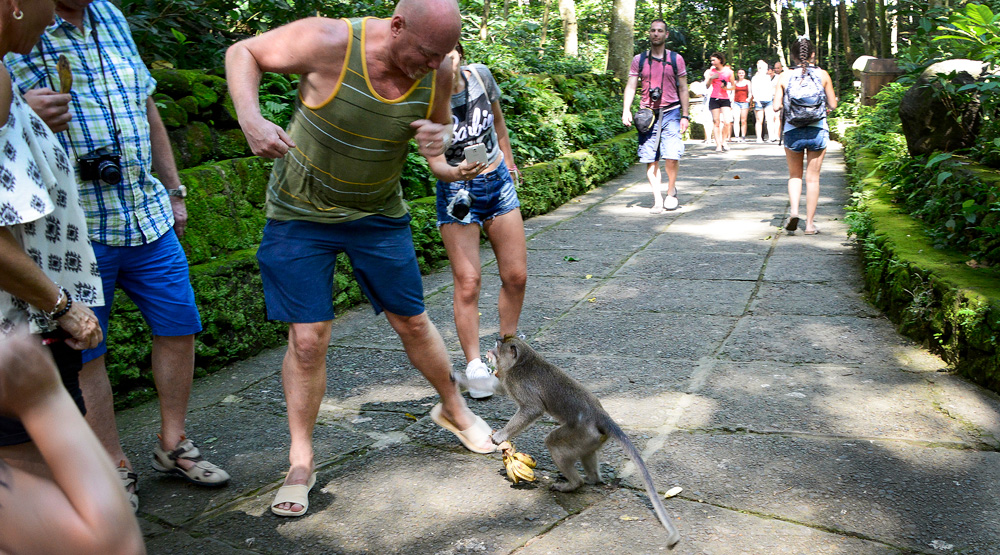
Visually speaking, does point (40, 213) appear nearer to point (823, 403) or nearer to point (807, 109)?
point (823, 403)

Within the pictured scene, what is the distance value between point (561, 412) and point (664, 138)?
22.7 ft

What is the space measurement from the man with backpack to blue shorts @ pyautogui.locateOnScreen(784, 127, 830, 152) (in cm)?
186

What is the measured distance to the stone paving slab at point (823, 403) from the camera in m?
3.84

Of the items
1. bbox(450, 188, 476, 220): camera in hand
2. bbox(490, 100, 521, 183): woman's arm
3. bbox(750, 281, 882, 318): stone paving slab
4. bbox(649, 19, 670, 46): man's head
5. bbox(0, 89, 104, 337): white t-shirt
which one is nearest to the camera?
bbox(0, 89, 104, 337): white t-shirt

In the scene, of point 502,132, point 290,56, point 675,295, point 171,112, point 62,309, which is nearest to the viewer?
point 62,309

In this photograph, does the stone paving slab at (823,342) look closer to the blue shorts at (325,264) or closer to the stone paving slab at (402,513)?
the stone paving slab at (402,513)

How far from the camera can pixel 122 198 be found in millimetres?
3201

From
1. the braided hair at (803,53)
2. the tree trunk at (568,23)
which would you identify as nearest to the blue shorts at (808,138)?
the braided hair at (803,53)

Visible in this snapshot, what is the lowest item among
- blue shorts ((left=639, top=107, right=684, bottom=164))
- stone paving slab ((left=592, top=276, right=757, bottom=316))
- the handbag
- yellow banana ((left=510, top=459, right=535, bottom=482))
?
stone paving slab ((left=592, top=276, right=757, bottom=316))

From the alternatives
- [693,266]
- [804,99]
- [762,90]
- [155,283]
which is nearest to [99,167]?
[155,283]

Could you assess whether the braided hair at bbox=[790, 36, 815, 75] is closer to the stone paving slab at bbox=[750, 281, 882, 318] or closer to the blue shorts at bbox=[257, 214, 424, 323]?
the stone paving slab at bbox=[750, 281, 882, 318]

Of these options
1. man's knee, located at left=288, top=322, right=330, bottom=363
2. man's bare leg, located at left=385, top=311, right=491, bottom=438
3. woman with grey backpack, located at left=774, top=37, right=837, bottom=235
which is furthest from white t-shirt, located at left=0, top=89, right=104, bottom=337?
woman with grey backpack, located at left=774, top=37, right=837, bottom=235

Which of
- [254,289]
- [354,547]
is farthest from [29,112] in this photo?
[254,289]

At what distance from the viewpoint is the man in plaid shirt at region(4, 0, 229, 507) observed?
310cm
